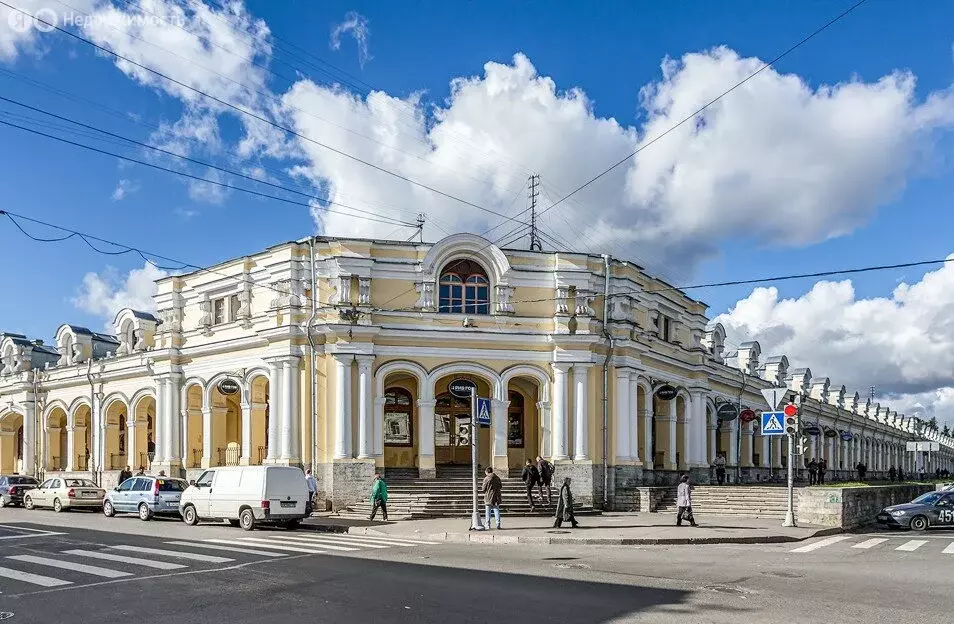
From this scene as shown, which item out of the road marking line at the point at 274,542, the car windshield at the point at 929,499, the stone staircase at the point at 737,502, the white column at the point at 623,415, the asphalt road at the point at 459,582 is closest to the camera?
the asphalt road at the point at 459,582

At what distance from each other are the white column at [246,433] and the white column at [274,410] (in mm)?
1761

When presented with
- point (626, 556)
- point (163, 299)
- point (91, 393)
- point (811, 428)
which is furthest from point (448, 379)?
point (811, 428)

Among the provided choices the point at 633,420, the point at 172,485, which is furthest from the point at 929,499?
the point at 172,485

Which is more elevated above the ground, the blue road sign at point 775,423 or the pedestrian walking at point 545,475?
the blue road sign at point 775,423

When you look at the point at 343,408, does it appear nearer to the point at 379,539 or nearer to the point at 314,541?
the point at 379,539

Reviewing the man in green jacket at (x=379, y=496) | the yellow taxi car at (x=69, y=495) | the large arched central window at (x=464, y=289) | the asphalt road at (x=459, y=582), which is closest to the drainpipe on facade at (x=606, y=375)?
the large arched central window at (x=464, y=289)

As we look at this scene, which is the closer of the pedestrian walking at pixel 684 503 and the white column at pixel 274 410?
the pedestrian walking at pixel 684 503

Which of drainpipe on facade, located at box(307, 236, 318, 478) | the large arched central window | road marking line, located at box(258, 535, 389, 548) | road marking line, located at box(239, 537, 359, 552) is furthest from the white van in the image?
the large arched central window

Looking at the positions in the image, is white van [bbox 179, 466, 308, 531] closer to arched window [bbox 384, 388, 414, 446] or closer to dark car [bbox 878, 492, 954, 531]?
arched window [bbox 384, 388, 414, 446]

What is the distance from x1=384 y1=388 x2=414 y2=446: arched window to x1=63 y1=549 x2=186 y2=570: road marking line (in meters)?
15.3

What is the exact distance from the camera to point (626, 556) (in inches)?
684

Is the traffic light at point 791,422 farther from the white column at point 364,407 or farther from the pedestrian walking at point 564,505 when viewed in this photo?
the white column at point 364,407

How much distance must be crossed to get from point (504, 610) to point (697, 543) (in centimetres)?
1066

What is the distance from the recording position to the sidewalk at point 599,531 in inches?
805
